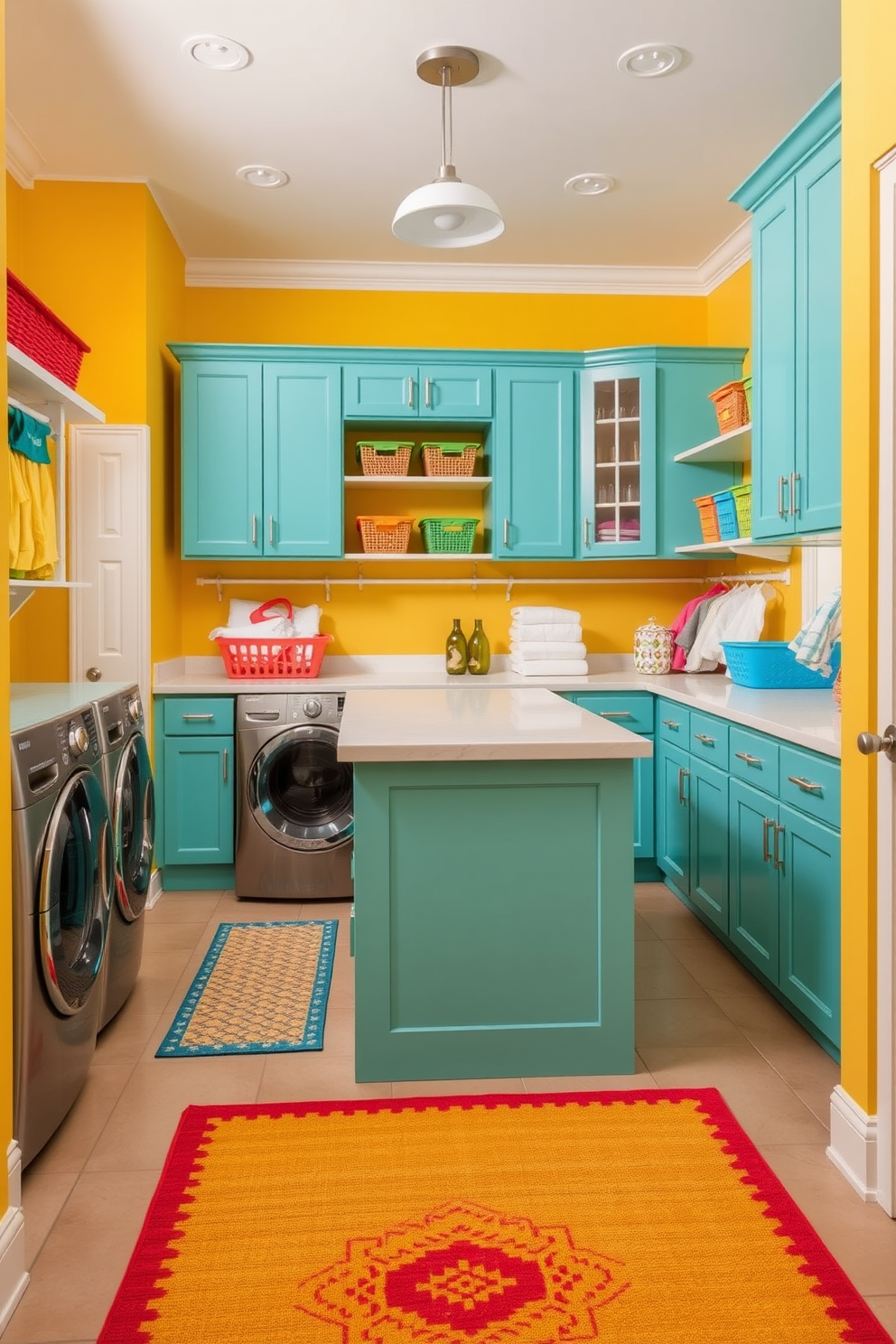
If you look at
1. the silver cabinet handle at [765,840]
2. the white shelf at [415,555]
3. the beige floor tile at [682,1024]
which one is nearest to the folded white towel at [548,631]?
the white shelf at [415,555]

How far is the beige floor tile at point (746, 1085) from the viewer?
7.42ft

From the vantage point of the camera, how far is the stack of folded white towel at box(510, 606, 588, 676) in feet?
14.8

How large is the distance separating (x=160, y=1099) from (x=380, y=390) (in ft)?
10.1

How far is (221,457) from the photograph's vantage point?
4.38 metres

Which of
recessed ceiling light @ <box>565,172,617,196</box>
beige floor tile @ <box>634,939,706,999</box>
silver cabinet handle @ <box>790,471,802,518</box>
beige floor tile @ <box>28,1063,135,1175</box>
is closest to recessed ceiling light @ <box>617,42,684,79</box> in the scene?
recessed ceiling light @ <box>565,172,617,196</box>

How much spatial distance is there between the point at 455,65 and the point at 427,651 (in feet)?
8.38

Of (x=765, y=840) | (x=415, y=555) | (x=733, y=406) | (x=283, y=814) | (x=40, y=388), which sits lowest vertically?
(x=283, y=814)

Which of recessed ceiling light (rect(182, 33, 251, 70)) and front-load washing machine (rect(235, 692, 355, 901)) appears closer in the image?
recessed ceiling light (rect(182, 33, 251, 70))

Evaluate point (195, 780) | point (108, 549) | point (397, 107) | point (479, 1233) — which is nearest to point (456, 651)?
point (195, 780)

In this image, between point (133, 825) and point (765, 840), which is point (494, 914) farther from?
point (133, 825)

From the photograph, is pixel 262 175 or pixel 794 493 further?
pixel 262 175

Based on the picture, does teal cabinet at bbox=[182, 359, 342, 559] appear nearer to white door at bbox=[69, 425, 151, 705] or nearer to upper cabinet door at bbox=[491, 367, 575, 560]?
Result: white door at bbox=[69, 425, 151, 705]

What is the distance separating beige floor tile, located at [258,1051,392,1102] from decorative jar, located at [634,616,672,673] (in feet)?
8.19

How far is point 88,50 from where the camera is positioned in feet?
9.95
